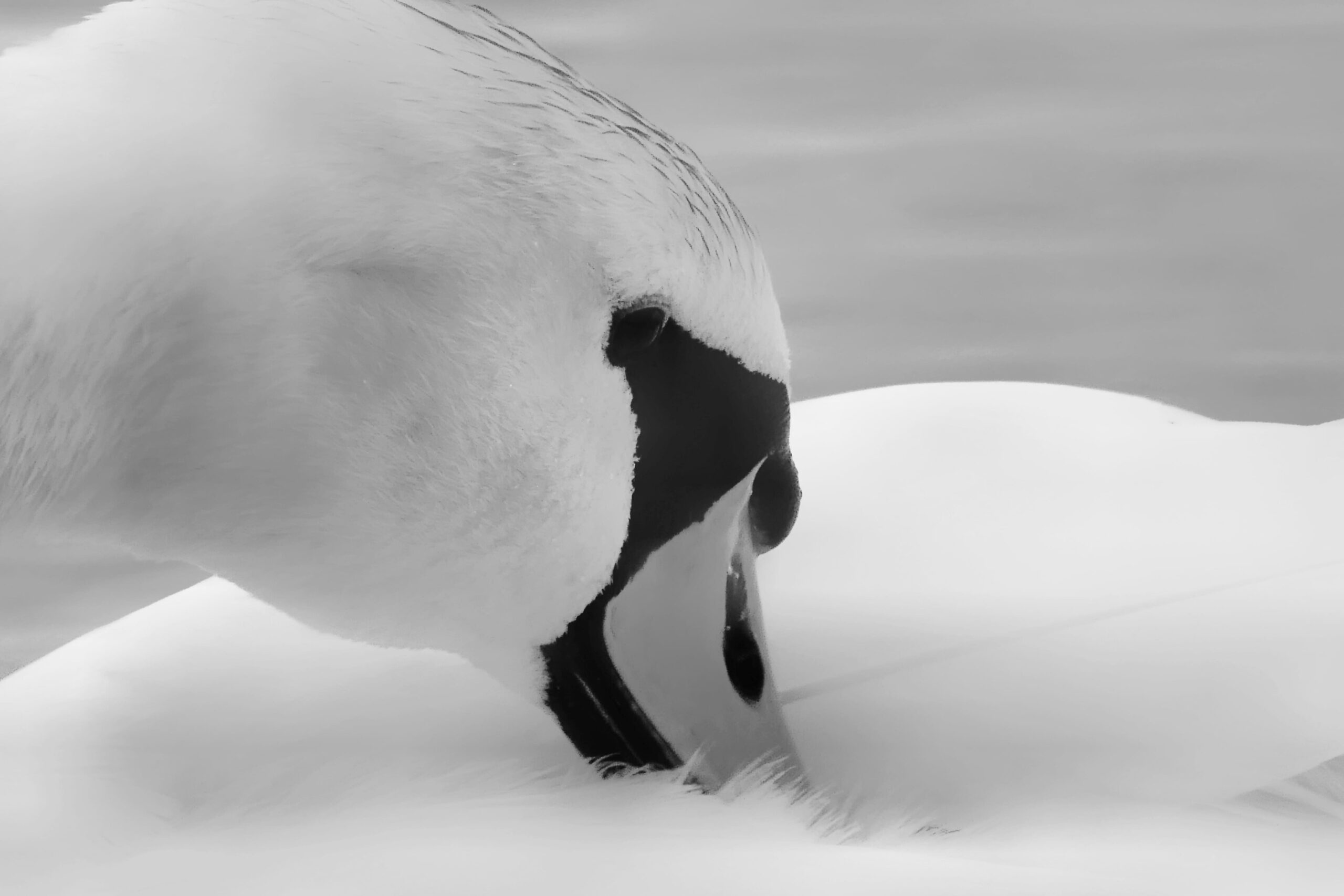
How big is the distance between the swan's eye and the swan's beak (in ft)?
0.40

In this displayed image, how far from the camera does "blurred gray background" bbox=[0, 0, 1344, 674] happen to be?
2.25 m

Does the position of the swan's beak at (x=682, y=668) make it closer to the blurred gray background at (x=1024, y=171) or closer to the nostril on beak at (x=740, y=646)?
the nostril on beak at (x=740, y=646)

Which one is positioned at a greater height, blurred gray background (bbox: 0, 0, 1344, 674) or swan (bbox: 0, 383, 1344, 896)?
blurred gray background (bbox: 0, 0, 1344, 674)

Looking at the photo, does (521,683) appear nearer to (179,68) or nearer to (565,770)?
(565,770)

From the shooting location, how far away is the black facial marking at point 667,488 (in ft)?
3.41

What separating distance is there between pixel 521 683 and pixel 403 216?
0.29 meters

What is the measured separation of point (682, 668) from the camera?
1104mm

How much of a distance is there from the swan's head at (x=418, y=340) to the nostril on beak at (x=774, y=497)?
0.02m

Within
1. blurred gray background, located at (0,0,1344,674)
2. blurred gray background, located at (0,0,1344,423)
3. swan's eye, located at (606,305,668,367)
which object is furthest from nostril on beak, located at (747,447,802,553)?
blurred gray background, located at (0,0,1344,423)

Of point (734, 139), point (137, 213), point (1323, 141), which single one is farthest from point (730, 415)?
point (1323, 141)

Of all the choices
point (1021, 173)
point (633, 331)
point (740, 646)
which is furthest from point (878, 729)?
point (1021, 173)

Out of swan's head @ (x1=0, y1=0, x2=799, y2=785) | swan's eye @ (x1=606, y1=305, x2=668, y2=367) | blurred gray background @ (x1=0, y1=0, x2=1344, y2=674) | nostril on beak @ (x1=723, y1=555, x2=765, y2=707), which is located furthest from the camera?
blurred gray background @ (x1=0, y1=0, x2=1344, y2=674)

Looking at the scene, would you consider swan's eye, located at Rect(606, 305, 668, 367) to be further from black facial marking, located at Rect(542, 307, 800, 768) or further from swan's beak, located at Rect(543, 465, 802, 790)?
swan's beak, located at Rect(543, 465, 802, 790)

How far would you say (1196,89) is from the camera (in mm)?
2727
